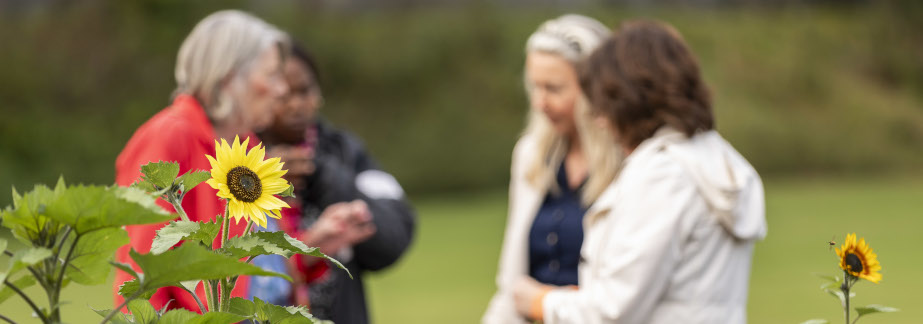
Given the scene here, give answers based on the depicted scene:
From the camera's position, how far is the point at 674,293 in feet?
7.60

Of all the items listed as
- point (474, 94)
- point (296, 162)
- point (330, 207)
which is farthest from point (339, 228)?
point (474, 94)

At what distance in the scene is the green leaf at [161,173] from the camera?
1089mm

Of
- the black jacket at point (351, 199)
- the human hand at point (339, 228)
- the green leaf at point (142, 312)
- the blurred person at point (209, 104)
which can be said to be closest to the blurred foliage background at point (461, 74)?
the black jacket at point (351, 199)

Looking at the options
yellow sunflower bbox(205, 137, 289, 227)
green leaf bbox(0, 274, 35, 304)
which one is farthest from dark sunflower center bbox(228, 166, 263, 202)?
green leaf bbox(0, 274, 35, 304)

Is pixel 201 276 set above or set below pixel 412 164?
below

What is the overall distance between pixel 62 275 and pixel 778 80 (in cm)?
3043

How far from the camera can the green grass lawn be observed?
35.4 feet

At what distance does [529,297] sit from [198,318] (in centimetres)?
176

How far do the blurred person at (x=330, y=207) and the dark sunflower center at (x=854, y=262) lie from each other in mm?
2052

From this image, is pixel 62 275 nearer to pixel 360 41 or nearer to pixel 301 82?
pixel 301 82

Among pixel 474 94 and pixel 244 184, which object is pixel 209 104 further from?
pixel 474 94

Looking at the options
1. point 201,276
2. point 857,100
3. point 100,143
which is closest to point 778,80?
point 857,100

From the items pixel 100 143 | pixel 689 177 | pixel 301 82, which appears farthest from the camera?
pixel 100 143

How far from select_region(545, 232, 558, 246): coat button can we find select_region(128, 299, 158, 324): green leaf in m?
2.26
